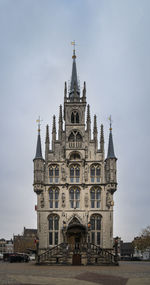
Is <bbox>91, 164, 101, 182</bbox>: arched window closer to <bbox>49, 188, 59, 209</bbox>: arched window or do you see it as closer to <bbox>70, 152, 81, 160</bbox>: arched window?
<bbox>70, 152, 81, 160</bbox>: arched window

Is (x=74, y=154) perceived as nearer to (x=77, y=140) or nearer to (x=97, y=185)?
(x=77, y=140)

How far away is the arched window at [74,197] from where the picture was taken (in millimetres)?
50031

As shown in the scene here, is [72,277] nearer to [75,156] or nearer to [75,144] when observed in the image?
[75,156]

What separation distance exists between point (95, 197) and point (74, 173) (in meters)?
4.89

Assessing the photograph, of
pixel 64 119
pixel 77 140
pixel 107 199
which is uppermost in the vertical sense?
pixel 64 119

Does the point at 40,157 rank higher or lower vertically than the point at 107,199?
higher

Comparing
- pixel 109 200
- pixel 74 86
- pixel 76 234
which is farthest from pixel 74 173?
pixel 74 86

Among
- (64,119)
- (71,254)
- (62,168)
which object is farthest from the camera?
(64,119)

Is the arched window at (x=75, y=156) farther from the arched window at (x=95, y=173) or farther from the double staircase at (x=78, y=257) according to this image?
the double staircase at (x=78, y=257)

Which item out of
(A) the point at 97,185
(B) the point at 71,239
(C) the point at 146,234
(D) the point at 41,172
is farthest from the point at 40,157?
(C) the point at 146,234

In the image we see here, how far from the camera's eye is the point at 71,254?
43.0 meters

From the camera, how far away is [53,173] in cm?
5147

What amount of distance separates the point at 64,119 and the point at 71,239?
19232 mm

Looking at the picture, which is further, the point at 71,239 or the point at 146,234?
the point at 146,234
